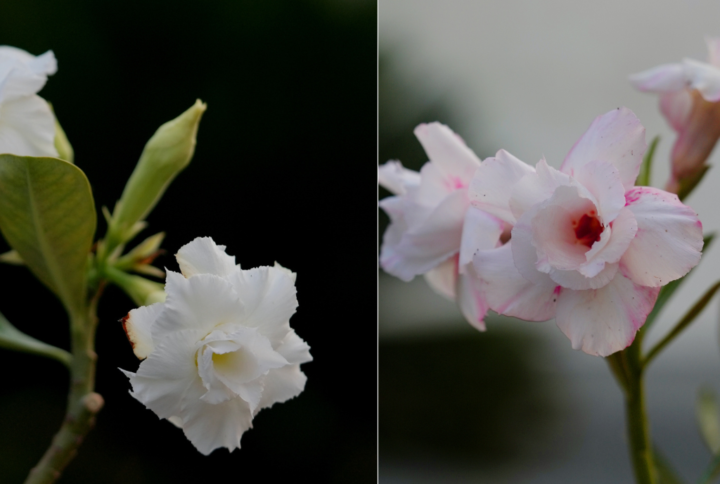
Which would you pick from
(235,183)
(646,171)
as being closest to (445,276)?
(646,171)

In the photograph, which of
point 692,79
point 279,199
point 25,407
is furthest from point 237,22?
point 692,79

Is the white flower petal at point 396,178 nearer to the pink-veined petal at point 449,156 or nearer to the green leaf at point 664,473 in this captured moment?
the pink-veined petal at point 449,156

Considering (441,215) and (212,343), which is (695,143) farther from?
(212,343)

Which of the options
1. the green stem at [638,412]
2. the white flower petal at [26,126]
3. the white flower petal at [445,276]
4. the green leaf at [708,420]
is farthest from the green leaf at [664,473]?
the white flower petal at [26,126]

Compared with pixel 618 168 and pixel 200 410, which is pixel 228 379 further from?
pixel 618 168

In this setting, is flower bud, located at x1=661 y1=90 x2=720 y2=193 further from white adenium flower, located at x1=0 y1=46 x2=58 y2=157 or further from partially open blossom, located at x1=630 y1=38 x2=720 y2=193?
white adenium flower, located at x1=0 y1=46 x2=58 y2=157
